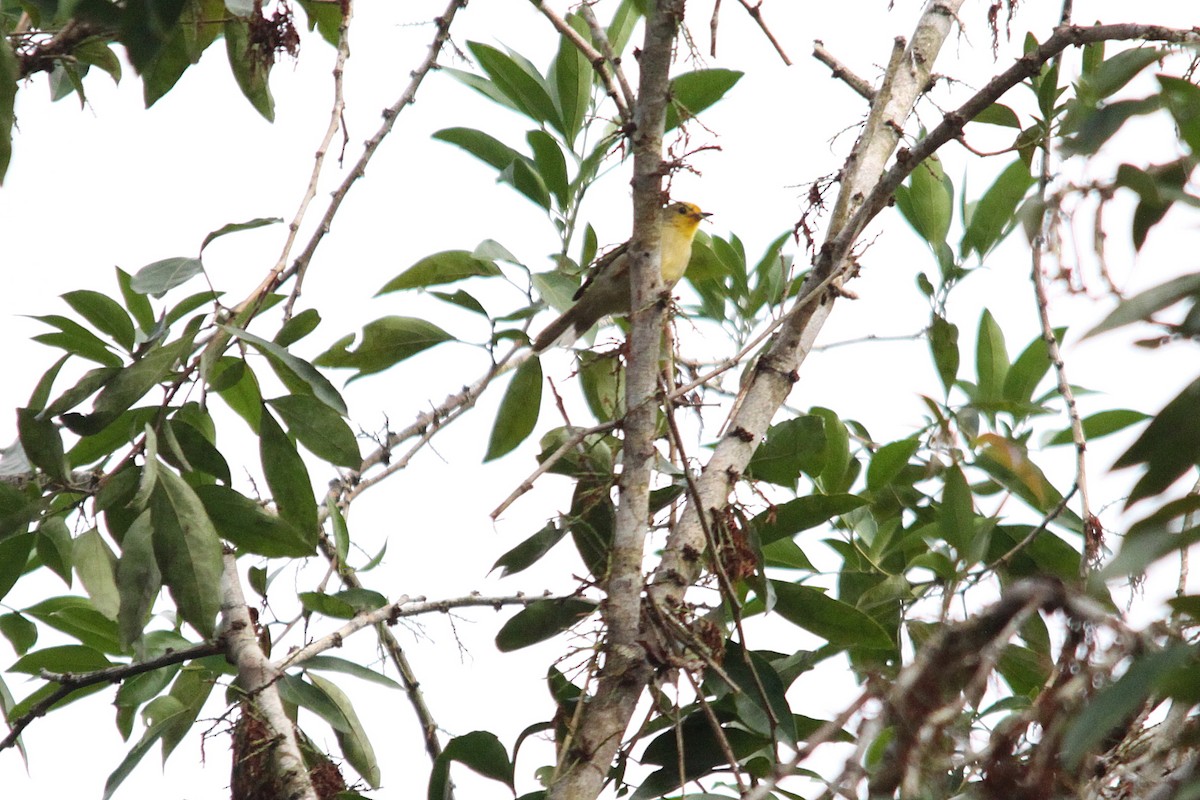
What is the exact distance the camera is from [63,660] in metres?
2.62

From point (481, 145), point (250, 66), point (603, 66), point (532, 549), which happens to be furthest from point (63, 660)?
point (603, 66)

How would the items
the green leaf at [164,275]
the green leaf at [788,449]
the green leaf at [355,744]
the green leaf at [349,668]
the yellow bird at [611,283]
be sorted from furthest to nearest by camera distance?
the yellow bird at [611,283], the green leaf at [355,744], the green leaf at [349,668], the green leaf at [788,449], the green leaf at [164,275]

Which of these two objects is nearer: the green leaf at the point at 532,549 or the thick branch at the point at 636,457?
the thick branch at the point at 636,457

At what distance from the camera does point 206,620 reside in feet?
6.24

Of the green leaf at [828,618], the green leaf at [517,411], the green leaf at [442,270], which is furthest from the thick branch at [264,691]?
the green leaf at [828,618]

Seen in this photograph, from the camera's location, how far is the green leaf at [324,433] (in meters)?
2.15

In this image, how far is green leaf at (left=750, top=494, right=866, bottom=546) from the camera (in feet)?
7.56

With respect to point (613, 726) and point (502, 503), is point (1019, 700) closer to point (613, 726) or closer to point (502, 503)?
point (613, 726)

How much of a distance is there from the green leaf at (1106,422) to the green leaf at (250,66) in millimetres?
2063

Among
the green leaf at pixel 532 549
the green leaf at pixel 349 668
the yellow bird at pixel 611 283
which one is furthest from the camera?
the yellow bird at pixel 611 283

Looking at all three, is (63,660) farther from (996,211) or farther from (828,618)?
(996,211)

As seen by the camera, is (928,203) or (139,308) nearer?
(139,308)

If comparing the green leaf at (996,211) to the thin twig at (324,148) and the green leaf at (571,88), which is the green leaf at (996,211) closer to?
the green leaf at (571,88)

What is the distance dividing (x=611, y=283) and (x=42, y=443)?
244cm
